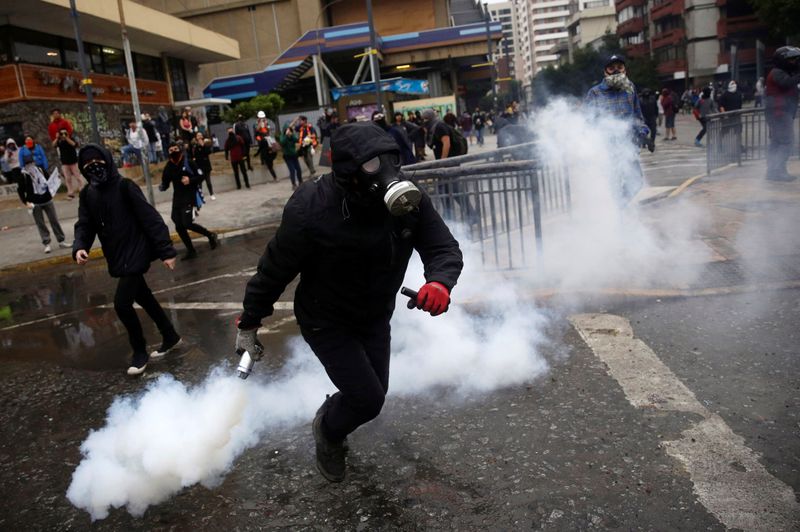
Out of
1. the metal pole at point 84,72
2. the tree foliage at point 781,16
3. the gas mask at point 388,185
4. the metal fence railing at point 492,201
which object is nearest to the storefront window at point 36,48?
the metal pole at point 84,72

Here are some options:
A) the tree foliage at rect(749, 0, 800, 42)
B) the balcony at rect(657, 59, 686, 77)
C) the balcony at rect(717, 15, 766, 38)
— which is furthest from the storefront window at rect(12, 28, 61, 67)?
the balcony at rect(657, 59, 686, 77)

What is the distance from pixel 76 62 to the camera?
77.2 ft

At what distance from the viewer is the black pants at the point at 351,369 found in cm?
302

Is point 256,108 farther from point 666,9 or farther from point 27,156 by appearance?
point 666,9

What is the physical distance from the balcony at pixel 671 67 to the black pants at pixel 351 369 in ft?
232

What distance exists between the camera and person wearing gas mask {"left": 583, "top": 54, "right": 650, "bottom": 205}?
7.06 metres

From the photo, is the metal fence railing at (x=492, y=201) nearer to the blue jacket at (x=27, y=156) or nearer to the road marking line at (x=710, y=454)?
the road marking line at (x=710, y=454)

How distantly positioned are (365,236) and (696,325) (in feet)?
9.88

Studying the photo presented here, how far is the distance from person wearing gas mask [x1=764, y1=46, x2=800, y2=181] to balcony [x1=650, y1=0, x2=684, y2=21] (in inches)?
2498

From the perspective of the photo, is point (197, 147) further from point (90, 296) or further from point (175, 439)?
point (175, 439)

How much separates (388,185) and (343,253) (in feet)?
1.33

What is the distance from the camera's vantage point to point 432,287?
288 cm

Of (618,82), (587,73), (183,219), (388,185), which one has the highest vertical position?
(587,73)

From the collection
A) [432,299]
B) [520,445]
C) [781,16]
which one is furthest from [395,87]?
[432,299]
